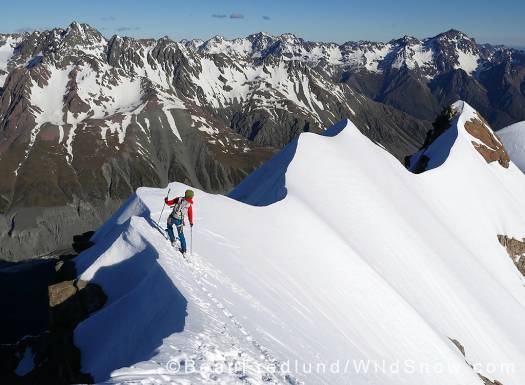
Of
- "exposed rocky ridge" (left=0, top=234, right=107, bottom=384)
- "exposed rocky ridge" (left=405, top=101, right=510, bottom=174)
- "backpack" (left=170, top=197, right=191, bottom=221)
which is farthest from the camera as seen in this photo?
"exposed rocky ridge" (left=405, top=101, right=510, bottom=174)

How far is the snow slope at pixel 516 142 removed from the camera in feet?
380

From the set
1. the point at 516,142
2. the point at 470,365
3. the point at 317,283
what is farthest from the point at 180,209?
the point at 516,142

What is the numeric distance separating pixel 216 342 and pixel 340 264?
766 inches

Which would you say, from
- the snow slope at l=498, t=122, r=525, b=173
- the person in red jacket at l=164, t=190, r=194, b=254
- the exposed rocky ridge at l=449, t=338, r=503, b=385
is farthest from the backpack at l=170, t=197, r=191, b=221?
the snow slope at l=498, t=122, r=525, b=173

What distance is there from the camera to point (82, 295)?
2259 cm

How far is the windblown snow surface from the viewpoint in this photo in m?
17.6

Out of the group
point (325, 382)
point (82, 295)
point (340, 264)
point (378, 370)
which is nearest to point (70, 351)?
point (82, 295)

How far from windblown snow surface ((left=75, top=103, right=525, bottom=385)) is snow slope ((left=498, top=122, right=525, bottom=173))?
61475mm

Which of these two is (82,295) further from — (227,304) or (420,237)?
(420,237)

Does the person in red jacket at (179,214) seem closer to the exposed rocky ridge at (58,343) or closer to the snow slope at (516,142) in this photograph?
the exposed rocky ridge at (58,343)

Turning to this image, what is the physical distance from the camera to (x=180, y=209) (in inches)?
969

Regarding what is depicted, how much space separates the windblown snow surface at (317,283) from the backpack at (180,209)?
5.80 feet

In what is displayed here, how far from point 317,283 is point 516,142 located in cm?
11689

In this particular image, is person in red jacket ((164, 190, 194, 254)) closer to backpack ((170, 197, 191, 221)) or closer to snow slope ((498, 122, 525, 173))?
backpack ((170, 197, 191, 221))
